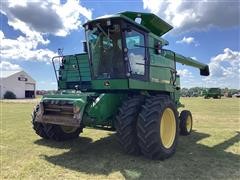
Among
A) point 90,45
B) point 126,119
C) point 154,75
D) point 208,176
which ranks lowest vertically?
point 208,176

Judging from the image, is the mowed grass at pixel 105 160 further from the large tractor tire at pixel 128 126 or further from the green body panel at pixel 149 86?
the green body panel at pixel 149 86

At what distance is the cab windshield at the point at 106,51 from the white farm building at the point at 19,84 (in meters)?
58.1

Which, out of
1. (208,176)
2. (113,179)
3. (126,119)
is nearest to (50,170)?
(113,179)

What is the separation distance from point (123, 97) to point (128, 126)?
4.42 ft

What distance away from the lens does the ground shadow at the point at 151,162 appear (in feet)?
19.8

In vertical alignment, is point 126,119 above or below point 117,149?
above

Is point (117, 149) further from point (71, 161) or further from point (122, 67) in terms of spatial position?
point (122, 67)

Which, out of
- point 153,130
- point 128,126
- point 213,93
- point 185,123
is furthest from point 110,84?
point 213,93

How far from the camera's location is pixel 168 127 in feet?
26.0

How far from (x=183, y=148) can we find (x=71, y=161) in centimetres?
334

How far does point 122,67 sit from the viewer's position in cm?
755

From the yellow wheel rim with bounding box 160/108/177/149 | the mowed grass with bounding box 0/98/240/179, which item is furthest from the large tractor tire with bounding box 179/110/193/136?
the yellow wheel rim with bounding box 160/108/177/149

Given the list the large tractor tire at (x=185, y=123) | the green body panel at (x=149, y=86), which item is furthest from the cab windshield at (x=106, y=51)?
the large tractor tire at (x=185, y=123)

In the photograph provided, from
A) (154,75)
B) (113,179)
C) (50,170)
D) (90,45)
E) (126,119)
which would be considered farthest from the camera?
(154,75)
